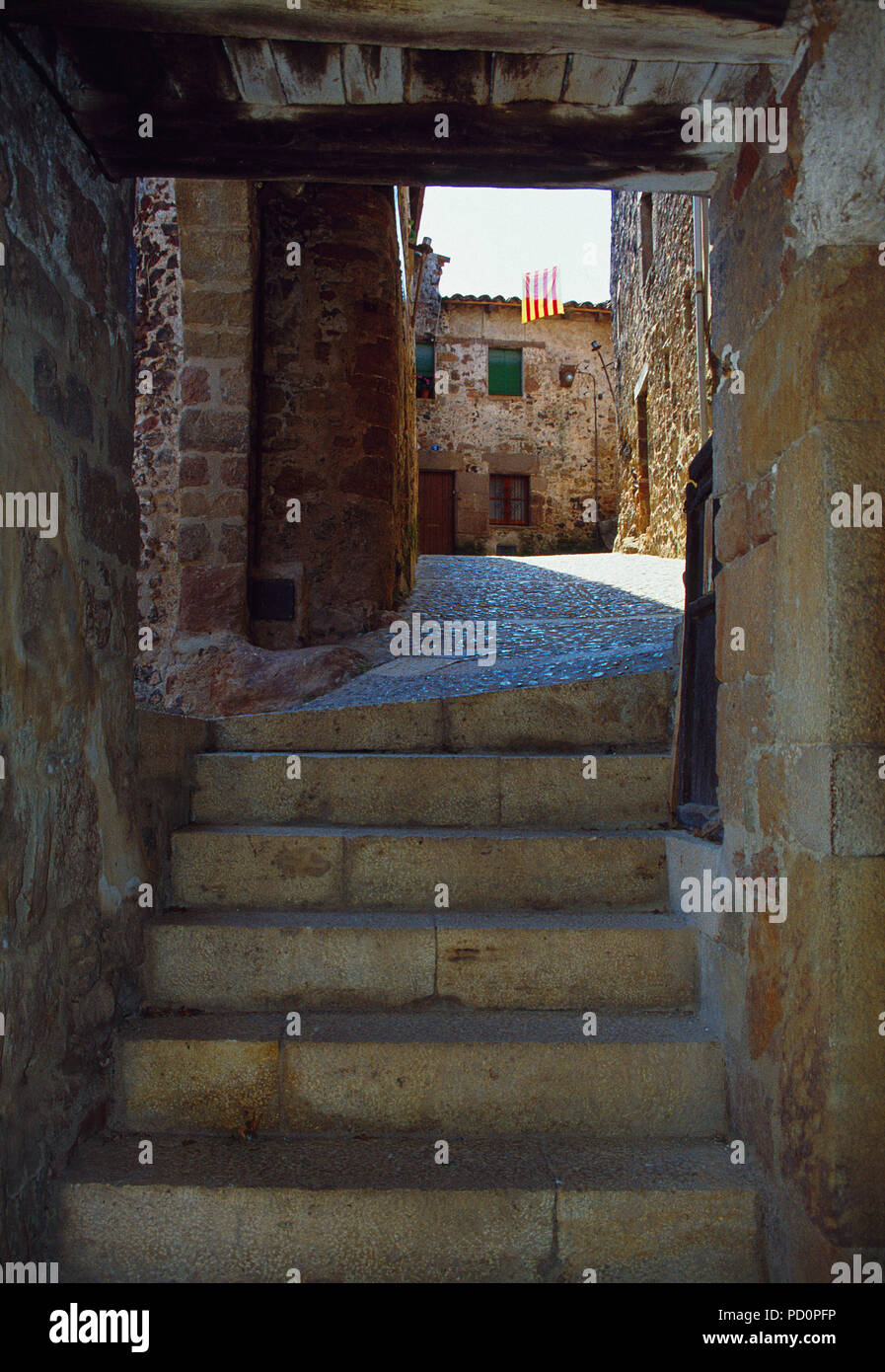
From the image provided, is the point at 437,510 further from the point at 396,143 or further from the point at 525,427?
the point at 396,143

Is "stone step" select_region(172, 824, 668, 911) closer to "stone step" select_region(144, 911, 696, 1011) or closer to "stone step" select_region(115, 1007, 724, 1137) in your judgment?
"stone step" select_region(144, 911, 696, 1011)

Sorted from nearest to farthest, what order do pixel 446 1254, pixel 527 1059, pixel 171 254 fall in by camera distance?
pixel 446 1254 < pixel 527 1059 < pixel 171 254

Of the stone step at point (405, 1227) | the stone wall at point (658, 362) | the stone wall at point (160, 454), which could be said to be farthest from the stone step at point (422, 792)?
the stone wall at point (658, 362)

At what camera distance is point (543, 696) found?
316 cm

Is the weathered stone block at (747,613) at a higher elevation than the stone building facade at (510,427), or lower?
lower

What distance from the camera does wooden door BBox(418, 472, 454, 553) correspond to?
16938 millimetres

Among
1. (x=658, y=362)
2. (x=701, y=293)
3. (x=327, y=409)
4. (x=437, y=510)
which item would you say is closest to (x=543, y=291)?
(x=437, y=510)

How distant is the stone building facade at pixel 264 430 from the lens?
5.36 metres

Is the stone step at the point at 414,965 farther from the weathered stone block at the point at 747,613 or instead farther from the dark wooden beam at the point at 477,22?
the dark wooden beam at the point at 477,22

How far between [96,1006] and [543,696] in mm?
1755

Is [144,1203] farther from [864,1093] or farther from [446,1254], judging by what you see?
[864,1093]

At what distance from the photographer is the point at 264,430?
571cm
